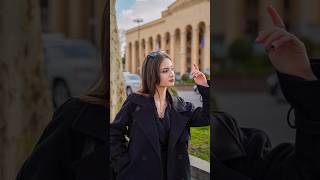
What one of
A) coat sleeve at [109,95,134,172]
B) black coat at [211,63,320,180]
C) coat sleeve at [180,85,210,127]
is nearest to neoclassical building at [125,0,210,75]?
coat sleeve at [180,85,210,127]

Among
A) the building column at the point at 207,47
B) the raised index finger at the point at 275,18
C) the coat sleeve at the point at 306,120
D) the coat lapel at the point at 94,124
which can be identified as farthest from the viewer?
the coat lapel at the point at 94,124

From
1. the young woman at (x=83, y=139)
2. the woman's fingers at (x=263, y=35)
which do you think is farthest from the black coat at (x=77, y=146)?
the woman's fingers at (x=263, y=35)

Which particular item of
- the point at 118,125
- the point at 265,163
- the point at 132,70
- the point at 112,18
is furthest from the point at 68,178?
the point at 265,163

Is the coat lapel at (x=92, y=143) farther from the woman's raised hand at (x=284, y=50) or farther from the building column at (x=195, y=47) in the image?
the woman's raised hand at (x=284, y=50)

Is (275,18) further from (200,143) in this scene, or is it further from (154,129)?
(154,129)

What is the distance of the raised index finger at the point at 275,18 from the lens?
2322 mm

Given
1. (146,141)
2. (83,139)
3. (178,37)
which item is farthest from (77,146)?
(178,37)

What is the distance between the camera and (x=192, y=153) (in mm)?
2584

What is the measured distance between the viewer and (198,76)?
2512 mm

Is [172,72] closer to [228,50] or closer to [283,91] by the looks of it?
[228,50]

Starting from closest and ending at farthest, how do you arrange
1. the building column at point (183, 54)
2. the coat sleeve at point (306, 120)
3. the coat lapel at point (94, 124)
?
the coat sleeve at point (306, 120)
the building column at point (183, 54)
the coat lapel at point (94, 124)

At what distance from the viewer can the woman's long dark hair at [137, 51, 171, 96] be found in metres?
2.62

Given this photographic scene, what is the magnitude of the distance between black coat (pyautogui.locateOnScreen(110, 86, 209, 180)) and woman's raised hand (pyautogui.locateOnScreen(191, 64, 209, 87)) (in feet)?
0.48

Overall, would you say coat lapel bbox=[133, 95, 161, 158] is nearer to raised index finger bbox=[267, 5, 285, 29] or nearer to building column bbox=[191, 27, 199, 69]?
building column bbox=[191, 27, 199, 69]
